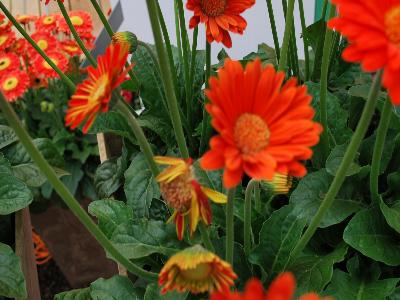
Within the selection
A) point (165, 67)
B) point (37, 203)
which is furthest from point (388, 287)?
point (37, 203)

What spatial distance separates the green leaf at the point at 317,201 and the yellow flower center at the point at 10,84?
0.81 metres

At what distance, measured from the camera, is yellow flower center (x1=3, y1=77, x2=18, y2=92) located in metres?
1.26

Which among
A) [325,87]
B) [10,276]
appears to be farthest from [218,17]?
[10,276]

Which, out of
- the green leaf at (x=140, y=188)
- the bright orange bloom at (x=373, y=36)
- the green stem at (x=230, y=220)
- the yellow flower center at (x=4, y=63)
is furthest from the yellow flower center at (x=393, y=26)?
the yellow flower center at (x=4, y=63)

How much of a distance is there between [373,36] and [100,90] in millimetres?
164

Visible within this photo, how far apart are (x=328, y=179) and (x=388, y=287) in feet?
0.48

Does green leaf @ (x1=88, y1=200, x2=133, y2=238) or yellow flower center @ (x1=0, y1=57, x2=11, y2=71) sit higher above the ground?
yellow flower center @ (x1=0, y1=57, x2=11, y2=71)

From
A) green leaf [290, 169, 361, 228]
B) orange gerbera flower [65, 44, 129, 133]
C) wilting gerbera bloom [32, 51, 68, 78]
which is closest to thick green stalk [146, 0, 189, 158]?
orange gerbera flower [65, 44, 129, 133]

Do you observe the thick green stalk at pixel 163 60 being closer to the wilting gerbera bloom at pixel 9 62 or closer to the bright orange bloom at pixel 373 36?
the bright orange bloom at pixel 373 36

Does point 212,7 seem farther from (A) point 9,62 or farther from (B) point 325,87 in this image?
(A) point 9,62

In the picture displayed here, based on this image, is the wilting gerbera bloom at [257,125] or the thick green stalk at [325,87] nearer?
the wilting gerbera bloom at [257,125]

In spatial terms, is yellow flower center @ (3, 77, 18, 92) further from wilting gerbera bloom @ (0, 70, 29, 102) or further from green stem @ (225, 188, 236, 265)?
green stem @ (225, 188, 236, 265)

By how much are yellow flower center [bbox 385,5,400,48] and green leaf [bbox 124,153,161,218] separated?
48 centimetres

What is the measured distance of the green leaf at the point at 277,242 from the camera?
56 cm
